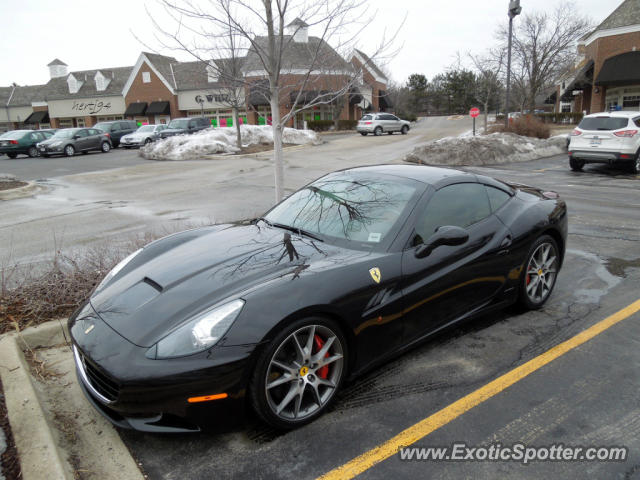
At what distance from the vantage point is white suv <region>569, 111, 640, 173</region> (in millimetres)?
13438

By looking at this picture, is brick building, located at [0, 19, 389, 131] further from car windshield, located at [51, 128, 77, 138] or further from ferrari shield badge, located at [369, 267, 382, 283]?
ferrari shield badge, located at [369, 267, 382, 283]

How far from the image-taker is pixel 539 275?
4.31m

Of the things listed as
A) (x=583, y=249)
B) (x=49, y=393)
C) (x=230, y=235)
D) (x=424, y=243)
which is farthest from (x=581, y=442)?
(x=583, y=249)

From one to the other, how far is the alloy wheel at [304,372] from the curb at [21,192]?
12395 millimetres

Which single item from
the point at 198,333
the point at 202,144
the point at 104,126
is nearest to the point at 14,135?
the point at 104,126

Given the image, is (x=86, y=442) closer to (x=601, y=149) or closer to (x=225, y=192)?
(x=225, y=192)

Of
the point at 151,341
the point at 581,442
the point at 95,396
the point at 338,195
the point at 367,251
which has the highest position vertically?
the point at 338,195

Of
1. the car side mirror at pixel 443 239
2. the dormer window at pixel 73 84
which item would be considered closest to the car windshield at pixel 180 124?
the car side mirror at pixel 443 239

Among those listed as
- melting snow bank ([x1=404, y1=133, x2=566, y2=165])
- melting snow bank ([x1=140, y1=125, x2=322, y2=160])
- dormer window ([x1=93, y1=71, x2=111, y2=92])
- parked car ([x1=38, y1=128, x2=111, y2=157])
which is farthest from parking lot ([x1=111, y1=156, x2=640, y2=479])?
dormer window ([x1=93, y1=71, x2=111, y2=92])

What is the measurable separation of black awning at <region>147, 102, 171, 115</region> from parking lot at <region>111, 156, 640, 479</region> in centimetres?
4929

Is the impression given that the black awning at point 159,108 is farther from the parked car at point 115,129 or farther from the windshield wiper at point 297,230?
the windshield wiper at point 297,230

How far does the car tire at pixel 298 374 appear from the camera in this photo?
99.6 inches

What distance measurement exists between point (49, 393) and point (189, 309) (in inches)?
54.1

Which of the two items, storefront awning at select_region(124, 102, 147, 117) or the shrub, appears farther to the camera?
storefront awning at select_region(124, 102, 147, 117)
